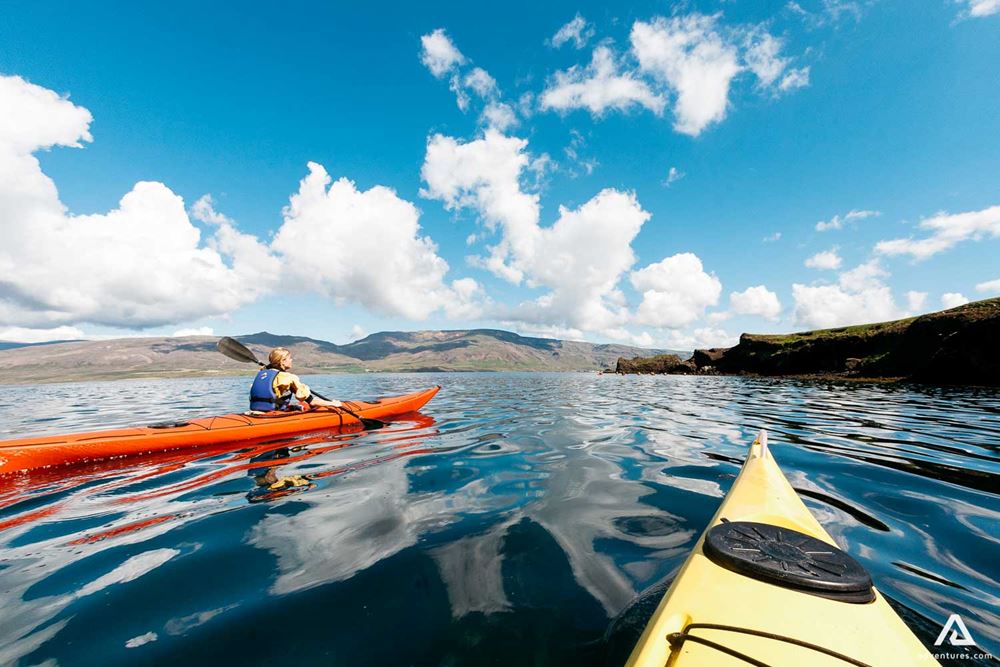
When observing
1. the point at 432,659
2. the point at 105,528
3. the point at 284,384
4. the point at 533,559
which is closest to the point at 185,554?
the point at 105,528

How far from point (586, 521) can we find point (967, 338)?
39.3 m

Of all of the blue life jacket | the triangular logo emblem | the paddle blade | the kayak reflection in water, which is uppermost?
the paddle blade

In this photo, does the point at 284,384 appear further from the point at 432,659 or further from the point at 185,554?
the point at 432,659

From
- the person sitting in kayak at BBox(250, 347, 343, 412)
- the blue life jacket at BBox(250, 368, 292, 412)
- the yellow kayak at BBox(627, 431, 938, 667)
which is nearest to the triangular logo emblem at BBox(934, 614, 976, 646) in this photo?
the yellow kayak at BBox(627, 431, 938, 667)

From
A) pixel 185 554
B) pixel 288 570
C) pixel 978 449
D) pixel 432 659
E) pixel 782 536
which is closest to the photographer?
pixel 432 659

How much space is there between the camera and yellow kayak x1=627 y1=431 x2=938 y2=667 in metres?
1.70

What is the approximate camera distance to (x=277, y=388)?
34.6 feet

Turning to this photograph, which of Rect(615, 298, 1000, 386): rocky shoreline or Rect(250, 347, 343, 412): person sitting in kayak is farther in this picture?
Rect(615, 298, 1000, 386): rocky shoreline

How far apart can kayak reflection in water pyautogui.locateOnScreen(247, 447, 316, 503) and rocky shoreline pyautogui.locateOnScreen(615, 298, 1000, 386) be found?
3973cm

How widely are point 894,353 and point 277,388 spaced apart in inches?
2032

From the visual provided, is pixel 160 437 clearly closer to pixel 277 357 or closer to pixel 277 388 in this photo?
pixel 277 388

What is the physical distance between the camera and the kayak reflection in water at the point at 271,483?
17.7ft

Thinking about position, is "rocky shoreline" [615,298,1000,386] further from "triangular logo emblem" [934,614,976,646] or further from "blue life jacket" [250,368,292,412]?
"blue life jacket" [250,368,292,412]

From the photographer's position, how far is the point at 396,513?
4.69 m
